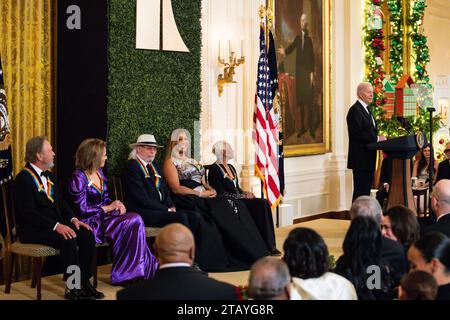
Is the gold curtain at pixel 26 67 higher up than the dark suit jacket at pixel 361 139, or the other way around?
the gold curtain at pixel 26 67

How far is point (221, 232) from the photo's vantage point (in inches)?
327

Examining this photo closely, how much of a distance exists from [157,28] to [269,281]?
5.90 meters

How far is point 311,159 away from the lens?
1252cm

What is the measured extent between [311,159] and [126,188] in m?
5.22

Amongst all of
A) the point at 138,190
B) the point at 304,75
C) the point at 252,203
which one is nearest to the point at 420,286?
the point at 138,190

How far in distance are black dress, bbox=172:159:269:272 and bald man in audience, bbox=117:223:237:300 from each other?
4317mm

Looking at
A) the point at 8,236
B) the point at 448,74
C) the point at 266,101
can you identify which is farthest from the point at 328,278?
the point at 448,74

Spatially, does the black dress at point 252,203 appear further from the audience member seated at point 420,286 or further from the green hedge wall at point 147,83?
the audience member seated at point 420,286

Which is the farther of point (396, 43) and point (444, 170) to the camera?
point (396, 43)

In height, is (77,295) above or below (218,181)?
below

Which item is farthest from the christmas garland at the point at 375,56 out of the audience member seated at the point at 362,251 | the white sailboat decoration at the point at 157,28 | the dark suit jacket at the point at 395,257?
the audience member seated at the point at 362,251

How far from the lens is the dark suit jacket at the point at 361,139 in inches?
398

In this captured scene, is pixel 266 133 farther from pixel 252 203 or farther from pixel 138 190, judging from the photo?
pixel 138 190

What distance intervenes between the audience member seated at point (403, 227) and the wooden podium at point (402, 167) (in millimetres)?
3931
